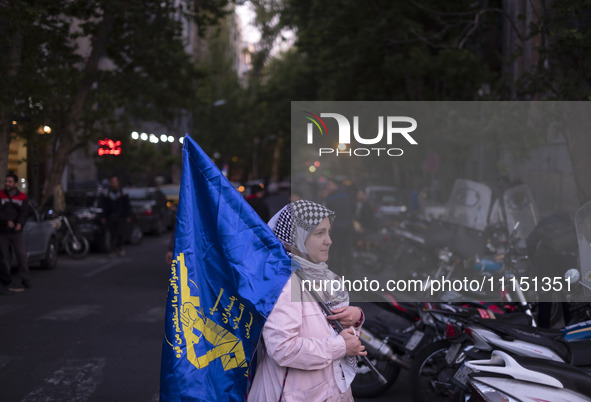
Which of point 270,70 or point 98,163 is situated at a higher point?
Result: point 270,70

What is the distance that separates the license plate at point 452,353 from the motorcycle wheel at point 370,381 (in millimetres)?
897

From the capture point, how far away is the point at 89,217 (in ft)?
66.7

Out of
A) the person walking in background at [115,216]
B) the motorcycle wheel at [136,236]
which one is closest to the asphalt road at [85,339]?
the person walking in background at [115,216]

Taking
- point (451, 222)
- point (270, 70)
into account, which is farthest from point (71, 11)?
point (270, 70)

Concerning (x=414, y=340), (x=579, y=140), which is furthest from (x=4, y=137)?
(x=414, y=340)

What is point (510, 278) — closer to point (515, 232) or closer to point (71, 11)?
point (515, 232)

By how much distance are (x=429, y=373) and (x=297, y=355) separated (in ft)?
9.90

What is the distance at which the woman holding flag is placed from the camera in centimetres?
321

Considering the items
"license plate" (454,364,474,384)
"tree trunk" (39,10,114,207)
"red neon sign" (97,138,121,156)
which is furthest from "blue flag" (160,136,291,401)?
"red neon sign" (97,138,121,156)

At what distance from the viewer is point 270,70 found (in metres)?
68.9

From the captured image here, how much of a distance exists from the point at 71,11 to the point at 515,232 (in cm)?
1389

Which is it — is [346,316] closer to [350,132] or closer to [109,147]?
[350,132]

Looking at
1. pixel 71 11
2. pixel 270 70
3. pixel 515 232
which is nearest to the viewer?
pixel 515 232

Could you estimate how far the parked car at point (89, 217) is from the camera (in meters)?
20.1
